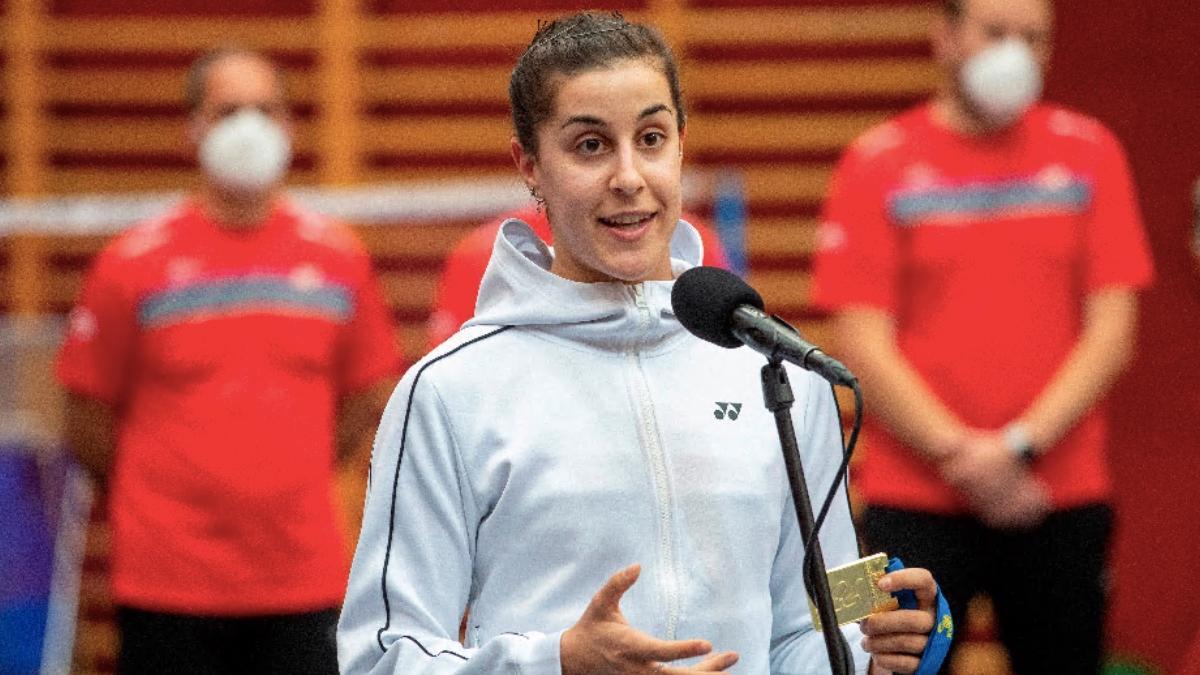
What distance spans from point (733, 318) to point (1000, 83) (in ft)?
7.82

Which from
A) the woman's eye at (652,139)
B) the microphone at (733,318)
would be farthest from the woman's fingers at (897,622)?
the woman's eye at (652,139)

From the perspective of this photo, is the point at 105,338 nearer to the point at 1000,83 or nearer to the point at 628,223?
the point at 1000,83

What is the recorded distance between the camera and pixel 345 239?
15.4 ft

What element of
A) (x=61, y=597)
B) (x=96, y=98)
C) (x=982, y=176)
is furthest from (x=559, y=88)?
(x=96, y=98)

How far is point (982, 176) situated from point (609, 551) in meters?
2.29

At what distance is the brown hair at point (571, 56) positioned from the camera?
2334mm

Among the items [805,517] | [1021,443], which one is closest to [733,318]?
[805,517]

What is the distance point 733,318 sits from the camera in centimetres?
209

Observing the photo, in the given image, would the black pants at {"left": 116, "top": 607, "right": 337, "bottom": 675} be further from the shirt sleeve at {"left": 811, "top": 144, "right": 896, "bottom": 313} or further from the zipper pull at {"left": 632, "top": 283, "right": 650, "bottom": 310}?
the zipper pull at {"left": 632, "top": 283, "right": 650, "bottom": 310}

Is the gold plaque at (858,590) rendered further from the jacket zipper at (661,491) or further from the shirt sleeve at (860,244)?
the shirt sleeve at (860,244)

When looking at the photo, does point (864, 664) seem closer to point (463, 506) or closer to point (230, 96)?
point (463, 506)

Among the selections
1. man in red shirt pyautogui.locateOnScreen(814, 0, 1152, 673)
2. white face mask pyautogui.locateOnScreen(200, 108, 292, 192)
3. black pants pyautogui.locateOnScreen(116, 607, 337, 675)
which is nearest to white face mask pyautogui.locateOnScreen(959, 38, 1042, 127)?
man in red shirt pyautogui.locateOnScreen(814, 0, 1152, 673)

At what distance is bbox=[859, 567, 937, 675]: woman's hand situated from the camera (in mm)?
2160

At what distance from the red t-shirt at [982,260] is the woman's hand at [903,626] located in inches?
79.0
